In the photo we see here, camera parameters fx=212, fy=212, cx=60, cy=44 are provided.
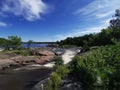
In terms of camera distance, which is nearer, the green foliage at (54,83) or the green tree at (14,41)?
the green foliage at (54,83)

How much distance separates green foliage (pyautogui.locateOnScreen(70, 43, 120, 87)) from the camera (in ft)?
66.3

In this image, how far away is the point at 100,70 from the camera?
2130cm

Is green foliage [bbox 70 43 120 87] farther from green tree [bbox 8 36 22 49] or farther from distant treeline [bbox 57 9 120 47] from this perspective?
green tree [bbox 8 36 22 49]

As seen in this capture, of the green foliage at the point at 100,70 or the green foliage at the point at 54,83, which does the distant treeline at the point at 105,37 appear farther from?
the green foliage at the point at 54,83

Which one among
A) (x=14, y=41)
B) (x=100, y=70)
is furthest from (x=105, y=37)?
(x=100, y=70)

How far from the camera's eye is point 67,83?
22.3 meters

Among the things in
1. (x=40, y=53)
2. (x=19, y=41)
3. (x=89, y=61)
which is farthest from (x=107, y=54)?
(x=19, y=41)

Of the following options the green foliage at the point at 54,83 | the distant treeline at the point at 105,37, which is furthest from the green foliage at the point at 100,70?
the distant treeline at the point at 105,37

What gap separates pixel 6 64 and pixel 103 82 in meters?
32.2

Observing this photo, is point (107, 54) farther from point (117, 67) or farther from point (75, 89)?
point (75, 89)

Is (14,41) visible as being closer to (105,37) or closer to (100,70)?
(105,37)

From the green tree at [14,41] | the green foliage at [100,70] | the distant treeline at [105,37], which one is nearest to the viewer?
the green foliage at [100,70]

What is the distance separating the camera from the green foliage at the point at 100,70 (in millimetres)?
20203

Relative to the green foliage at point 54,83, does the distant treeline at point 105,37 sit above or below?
above
